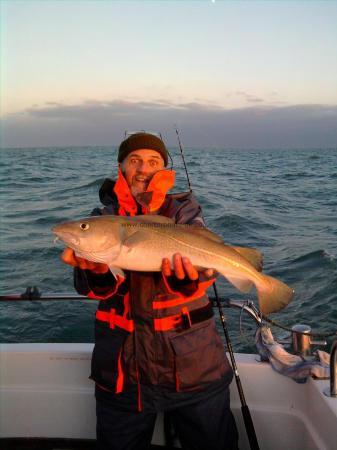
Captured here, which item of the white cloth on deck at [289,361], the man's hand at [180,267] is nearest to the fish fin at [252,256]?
the man's hand at [180,267]

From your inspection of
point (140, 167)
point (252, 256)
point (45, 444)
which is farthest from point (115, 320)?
point (45, 444)

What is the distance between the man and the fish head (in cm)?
12

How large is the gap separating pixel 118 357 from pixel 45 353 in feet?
3.79

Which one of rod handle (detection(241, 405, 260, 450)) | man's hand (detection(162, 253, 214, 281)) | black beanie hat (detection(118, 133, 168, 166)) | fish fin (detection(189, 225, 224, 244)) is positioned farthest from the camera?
black beanie hat (detection(118, 133, 168, 166))

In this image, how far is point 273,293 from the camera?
2.96 metres

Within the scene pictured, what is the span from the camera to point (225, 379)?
10.2 ft

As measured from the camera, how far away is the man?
9.59 ft

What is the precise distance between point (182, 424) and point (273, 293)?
113cm

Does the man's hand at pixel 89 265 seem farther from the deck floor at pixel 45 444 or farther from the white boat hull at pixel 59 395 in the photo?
the deck floor at pixel 45 444

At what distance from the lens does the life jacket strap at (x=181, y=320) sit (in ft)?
9.61

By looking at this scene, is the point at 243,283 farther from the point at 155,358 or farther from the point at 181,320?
the point at 155,358

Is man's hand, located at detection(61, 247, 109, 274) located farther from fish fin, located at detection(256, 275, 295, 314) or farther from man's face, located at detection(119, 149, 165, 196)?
fish fin, located at detection(256, 275, 295, 314)

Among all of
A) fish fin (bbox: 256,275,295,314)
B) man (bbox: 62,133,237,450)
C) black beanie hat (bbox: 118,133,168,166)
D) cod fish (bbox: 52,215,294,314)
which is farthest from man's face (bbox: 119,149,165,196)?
fish fin (bbox: 256,275,295,314)

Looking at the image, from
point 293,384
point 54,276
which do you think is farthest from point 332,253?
point 293,384
